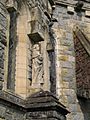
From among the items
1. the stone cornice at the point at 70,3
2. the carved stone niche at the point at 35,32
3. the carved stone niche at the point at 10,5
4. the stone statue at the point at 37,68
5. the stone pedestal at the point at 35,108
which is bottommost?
the stone pedestal at the point at 35,108

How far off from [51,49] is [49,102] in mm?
2743

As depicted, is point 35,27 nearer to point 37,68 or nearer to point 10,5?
point 37,68

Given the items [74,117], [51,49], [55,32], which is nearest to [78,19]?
[55,32]

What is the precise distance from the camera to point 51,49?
930 centimetres

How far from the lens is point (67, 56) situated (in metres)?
10.4

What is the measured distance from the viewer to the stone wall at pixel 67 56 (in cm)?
975

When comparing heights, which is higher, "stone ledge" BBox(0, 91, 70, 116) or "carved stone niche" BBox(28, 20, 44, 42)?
"carved stone niche" BBox(28, 20, 44, 42)

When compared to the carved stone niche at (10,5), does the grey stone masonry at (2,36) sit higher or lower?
lower

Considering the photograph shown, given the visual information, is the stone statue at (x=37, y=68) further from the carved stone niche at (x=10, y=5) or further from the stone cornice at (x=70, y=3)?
the stone cornice at (x=70, y=3)

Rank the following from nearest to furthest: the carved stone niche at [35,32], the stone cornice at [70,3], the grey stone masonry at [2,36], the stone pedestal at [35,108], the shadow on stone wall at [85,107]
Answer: the grey stone masonry at [2,36]
the stone pedestal at [35,108]
the carved stone niche at [35,32]
the shadow on stone wall at [85,107]
the stone cornice at [70,3]

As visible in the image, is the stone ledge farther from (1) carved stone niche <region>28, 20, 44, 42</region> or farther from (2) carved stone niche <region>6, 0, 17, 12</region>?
(2) carved stone niche <region>6, 0, 17, 12</region>

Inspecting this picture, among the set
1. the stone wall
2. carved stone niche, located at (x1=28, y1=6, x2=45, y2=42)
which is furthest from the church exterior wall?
carved stone niche, located at (x1=28, y1=6, x2=45, y2=42)

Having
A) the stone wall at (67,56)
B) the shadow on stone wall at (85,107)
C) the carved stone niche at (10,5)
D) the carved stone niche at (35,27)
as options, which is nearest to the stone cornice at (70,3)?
the stone wall at (67,56)

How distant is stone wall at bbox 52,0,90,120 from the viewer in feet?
32.0
